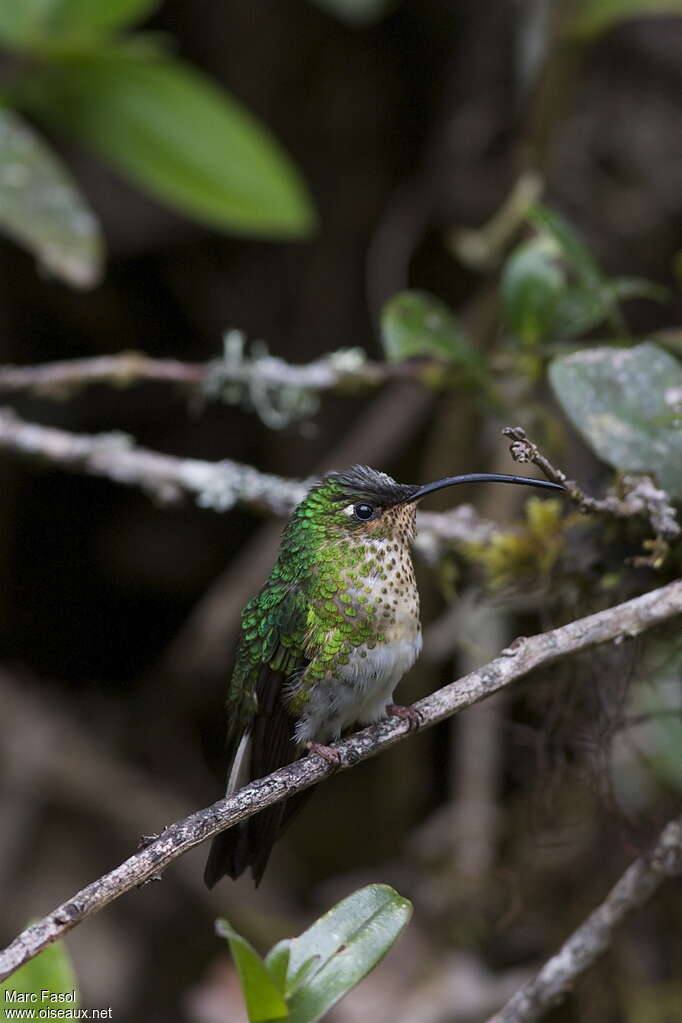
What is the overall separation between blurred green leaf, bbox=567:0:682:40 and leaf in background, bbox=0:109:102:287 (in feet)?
5.26

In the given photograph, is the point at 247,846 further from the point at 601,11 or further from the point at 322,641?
the point at 601,11

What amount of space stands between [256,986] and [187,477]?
1.32m

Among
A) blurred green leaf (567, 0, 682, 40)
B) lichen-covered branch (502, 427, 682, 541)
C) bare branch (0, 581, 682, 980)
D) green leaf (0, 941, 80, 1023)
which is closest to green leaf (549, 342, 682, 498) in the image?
lichen-covered branch (502, 427, 682, 541)

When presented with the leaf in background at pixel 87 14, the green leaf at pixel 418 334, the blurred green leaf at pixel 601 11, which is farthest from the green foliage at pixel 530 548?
the leaf in background at pixel 87 14

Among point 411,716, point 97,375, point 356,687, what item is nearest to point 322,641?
point 356,687

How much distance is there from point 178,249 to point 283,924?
255cm

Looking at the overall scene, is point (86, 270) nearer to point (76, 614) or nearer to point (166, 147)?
point (166, 147)

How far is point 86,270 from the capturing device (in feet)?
9.45

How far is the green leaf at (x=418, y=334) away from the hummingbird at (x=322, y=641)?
0.50 m

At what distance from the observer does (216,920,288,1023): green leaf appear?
145cm

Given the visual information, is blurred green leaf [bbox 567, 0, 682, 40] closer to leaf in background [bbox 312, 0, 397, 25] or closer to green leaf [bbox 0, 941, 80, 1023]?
leaf in background [bbox 312, 0, 397, 25]

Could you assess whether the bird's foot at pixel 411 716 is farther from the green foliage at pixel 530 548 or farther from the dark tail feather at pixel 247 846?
the green foliage at pixel 530 548

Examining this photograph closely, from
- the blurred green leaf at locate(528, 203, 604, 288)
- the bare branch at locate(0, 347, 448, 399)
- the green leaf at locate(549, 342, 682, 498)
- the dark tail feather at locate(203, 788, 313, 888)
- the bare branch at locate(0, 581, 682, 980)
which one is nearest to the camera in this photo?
the bare branch at locate(0, 581, 682, 980)

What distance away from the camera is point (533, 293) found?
255cm
